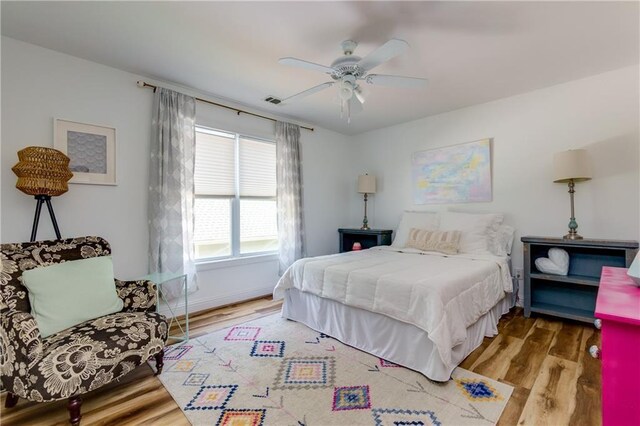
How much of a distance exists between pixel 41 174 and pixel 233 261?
197cm

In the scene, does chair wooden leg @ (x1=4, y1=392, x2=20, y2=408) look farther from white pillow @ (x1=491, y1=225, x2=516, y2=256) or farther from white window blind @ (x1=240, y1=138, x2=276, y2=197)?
white pillow @ (x1=491, y1=225, x2=516, y2=256)

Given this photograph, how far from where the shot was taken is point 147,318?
199cm

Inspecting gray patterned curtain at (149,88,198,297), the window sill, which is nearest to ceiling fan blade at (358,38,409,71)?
gray patterned curtain at (149,88,198,297)

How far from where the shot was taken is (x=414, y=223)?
3.87 meters

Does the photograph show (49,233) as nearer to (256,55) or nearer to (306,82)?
(256,55)

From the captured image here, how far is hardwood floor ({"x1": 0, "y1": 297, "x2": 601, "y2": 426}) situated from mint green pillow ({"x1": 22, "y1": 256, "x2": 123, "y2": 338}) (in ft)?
1.54

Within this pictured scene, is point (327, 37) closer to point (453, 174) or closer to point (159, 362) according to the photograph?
point (453, 174)

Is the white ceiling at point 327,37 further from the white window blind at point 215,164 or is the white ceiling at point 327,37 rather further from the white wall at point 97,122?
the white window blind at point 215,164

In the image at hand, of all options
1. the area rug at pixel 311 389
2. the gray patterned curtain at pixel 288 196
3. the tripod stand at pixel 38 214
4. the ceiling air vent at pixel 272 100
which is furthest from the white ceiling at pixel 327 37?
the area rug at pixel 311 389

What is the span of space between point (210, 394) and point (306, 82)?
2799mm

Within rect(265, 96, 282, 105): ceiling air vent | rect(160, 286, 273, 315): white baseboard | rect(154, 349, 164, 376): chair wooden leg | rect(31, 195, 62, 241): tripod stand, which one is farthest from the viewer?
rect(265, 96, 282, 105): ceiling air vent

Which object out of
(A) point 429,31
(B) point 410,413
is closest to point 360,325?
(B) point 410,413

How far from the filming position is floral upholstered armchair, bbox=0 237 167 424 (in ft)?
4.95

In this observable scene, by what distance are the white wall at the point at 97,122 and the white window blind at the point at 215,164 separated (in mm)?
166
